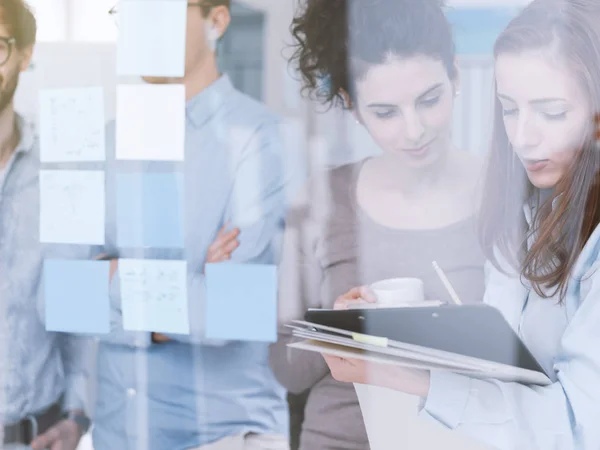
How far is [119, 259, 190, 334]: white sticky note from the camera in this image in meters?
1.81

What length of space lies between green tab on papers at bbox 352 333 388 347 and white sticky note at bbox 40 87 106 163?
838mm

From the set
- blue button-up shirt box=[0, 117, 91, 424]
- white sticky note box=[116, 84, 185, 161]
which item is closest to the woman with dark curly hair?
white sticky note box=[116, 84, 185, 161]

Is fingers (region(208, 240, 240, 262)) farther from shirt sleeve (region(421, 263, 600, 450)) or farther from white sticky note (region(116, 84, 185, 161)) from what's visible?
shirt sleeve (region(421, 263, 600, 450))

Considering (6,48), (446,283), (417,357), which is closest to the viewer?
(417,357)

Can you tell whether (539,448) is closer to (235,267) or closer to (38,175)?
(235,267)

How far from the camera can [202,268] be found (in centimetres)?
180

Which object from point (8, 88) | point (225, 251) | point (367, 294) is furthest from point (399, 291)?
point (8, 88)

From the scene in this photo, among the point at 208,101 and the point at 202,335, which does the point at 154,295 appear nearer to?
the point at 202,335

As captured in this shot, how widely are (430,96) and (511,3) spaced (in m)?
0.26

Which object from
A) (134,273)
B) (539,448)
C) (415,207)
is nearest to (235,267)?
(134,273)

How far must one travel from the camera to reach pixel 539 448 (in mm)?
1521

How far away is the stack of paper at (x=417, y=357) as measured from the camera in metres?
1.49

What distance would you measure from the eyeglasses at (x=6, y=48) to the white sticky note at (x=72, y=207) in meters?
0.31

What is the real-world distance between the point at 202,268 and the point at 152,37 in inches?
23.7
